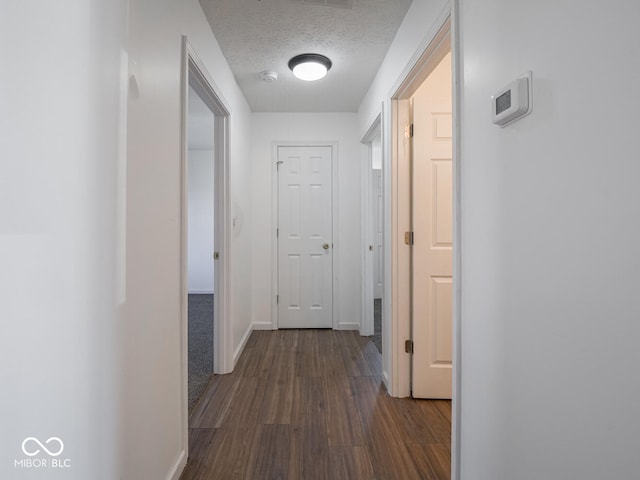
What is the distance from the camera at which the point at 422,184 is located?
2186 millimetres

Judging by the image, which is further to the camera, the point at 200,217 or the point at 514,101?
the point at 200,217

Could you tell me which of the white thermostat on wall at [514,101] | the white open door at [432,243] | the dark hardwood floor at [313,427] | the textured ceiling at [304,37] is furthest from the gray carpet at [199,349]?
the textured ceiling at [304,37]

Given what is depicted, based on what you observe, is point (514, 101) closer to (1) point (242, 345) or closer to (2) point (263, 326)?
(1) point (242, 345)

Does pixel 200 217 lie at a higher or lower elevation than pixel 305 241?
higher

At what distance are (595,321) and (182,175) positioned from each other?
5.37 feet

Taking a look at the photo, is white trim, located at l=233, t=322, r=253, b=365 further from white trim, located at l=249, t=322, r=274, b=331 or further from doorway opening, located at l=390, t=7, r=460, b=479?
doorway opening, located at l=390, t=7, r=460, b=479

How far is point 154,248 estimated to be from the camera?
1.29 meters

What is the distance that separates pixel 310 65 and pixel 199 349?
106 inches

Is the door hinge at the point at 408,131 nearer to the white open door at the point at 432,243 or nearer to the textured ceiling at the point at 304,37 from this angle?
the white open door at the point at 432,243

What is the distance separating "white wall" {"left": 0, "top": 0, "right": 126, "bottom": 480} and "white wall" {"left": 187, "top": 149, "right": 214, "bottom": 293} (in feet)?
16.0

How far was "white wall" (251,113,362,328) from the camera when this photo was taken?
368cm

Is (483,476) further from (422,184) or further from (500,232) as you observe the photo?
(422,184)

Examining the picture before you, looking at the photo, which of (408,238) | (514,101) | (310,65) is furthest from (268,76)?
(514,101)

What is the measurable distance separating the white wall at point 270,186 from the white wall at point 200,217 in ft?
7.61
